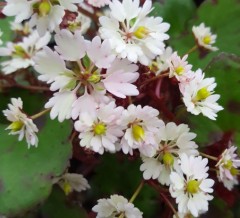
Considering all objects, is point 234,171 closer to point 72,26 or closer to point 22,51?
point 72,26

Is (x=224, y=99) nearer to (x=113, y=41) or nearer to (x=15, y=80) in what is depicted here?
(x=113, y=41)

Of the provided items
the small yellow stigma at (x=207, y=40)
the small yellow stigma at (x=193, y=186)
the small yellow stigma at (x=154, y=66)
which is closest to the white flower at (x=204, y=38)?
the small yellow stigma at (x=207, y=40)

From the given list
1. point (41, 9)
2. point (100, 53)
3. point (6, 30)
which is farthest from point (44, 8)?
point (6, 30)

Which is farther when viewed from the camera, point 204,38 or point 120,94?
point 204,38

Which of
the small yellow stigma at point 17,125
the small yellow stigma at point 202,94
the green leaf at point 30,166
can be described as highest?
the small yellow stigma at point 202,94

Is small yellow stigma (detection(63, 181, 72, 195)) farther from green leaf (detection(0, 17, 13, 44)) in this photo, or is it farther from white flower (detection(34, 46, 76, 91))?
green leaf (detection(0, 17, 13, 44))

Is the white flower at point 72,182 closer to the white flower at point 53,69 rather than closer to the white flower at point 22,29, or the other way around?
the white flower at point 53,69

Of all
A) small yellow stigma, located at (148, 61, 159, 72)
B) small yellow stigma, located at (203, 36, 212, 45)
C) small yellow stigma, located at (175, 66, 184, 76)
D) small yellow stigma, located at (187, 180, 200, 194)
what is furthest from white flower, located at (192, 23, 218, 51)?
small yellow stigma, located at (187, 180, 200, 194)
